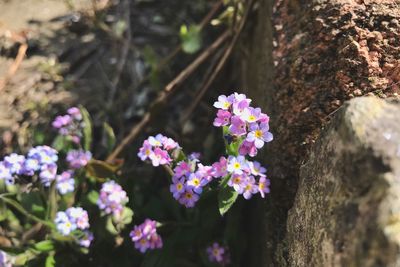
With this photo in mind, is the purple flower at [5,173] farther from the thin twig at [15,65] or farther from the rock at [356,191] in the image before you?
the rock at [356,191]

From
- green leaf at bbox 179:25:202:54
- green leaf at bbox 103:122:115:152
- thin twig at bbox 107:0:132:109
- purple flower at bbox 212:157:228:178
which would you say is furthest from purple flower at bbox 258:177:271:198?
thin twig at bbox 107:0:132:109

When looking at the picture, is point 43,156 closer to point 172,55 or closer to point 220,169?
point 220,169

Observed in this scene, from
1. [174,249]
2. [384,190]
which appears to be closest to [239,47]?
[174,249]

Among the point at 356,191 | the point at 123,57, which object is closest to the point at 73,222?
the point at 356,191

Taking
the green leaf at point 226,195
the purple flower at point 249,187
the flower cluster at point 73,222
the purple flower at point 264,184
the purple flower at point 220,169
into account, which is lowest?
the flower cluster at point 73,222

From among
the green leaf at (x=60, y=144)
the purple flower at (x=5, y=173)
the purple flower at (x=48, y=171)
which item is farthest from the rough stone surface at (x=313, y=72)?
the purple flower at (x=5, y=173)

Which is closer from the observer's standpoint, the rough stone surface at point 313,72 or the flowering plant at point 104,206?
the rough stone surface at point 313,72

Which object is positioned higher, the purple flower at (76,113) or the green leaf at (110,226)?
the purple flower at (76,113)
